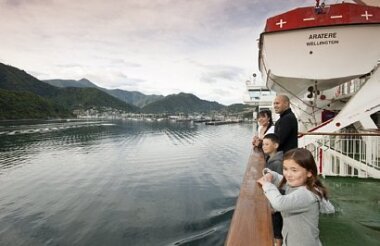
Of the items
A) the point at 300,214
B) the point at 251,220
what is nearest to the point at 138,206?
the point at 251,220

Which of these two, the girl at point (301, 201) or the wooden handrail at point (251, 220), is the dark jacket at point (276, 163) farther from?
the girl at point (301, 201)

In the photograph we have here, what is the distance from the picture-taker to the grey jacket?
172 centimetres

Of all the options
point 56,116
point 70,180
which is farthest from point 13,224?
point 56,116

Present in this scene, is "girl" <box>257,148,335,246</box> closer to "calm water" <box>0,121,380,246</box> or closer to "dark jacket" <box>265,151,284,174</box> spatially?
"dark jacket" <box>265,151,284,174</box>

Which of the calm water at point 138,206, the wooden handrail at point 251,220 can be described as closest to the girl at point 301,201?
the wooden handrail at point 251,220

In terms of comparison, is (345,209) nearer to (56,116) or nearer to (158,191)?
(158,191)

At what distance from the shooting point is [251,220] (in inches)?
72.1

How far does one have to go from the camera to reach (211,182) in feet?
46.6

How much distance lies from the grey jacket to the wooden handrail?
14 centimetres

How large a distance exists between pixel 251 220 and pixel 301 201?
341 millimetres

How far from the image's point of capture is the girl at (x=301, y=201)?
1.73m

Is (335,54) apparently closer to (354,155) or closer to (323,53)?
(323,53)

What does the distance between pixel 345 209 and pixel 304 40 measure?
180 inches

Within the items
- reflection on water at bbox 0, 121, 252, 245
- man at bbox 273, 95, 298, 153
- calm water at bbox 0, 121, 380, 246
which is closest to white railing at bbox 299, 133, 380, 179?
calm water at bbox 0, 121, 380, 246
